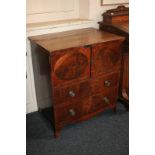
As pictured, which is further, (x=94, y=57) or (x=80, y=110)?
(x=80, y=110)

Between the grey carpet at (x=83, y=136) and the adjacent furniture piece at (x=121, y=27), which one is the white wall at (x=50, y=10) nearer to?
the adjacent furniture piece at (x=121, y=27)

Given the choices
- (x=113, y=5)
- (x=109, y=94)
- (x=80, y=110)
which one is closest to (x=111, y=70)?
(x=109, y=94)

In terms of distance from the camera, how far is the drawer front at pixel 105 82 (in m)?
1.94

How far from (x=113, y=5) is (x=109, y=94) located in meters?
0.98

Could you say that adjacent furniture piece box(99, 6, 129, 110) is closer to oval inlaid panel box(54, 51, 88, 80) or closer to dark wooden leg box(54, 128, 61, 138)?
oval inlaid panel box(54, 51, 88, 80)

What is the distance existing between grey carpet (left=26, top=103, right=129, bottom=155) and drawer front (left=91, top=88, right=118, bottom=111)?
164 millimetres

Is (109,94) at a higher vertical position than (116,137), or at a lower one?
Result: higher

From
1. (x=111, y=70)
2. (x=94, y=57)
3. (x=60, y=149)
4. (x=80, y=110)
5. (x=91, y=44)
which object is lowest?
(x=60, y=149)

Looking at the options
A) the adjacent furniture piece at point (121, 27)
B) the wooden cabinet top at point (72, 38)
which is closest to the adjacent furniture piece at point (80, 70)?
the wooden cabinet top at point (72, 38)
